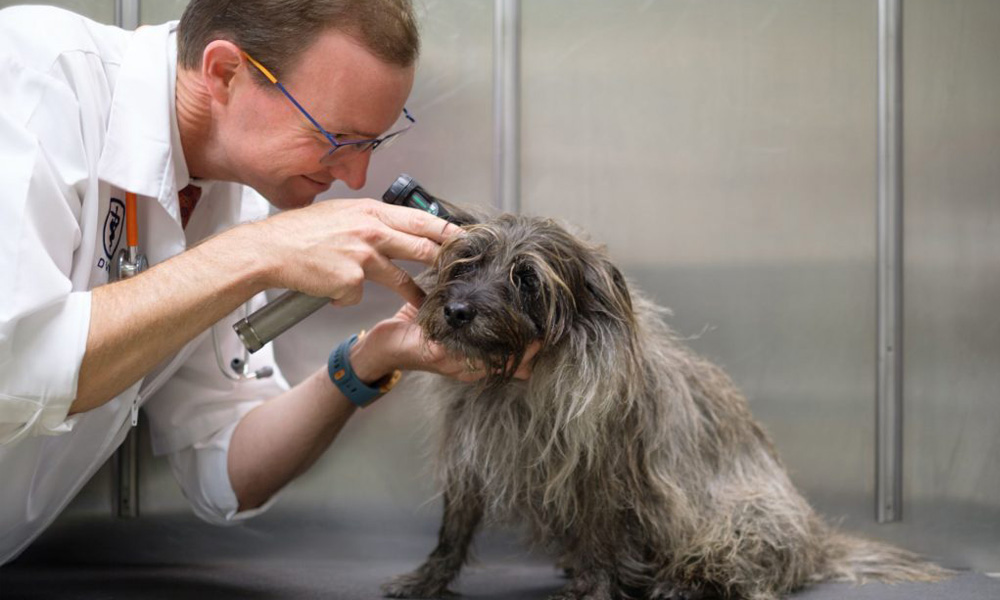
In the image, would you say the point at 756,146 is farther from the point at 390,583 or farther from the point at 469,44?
the point at 390,583

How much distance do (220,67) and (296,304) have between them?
0.55 metres

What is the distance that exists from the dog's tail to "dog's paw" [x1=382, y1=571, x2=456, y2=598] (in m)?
1.05

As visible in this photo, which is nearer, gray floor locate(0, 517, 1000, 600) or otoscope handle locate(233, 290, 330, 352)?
otoscope handle locate(233, 290, 330, 352)

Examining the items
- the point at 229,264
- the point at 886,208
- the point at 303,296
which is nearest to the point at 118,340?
the point at 229,264

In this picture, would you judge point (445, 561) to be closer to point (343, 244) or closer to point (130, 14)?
point (343, 244)

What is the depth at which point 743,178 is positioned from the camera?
3.04 meters

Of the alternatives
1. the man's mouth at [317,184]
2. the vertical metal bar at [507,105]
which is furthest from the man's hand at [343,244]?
the vertical metal bar at [507,105]

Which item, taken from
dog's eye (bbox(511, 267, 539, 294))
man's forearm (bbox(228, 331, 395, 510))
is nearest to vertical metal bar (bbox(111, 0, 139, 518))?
man's forearm (bbox(228, 331, 395, 510))

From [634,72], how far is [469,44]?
0.52m

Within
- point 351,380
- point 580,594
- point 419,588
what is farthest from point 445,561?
point 351,380

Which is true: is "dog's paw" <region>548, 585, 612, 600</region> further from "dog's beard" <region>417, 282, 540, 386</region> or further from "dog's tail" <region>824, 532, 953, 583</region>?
"dog's tail" <region>824, 532, 953, 583</region>

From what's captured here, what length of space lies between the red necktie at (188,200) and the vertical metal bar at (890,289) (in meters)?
2.03

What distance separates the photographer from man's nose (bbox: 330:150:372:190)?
226cm

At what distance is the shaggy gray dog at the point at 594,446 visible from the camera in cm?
211
